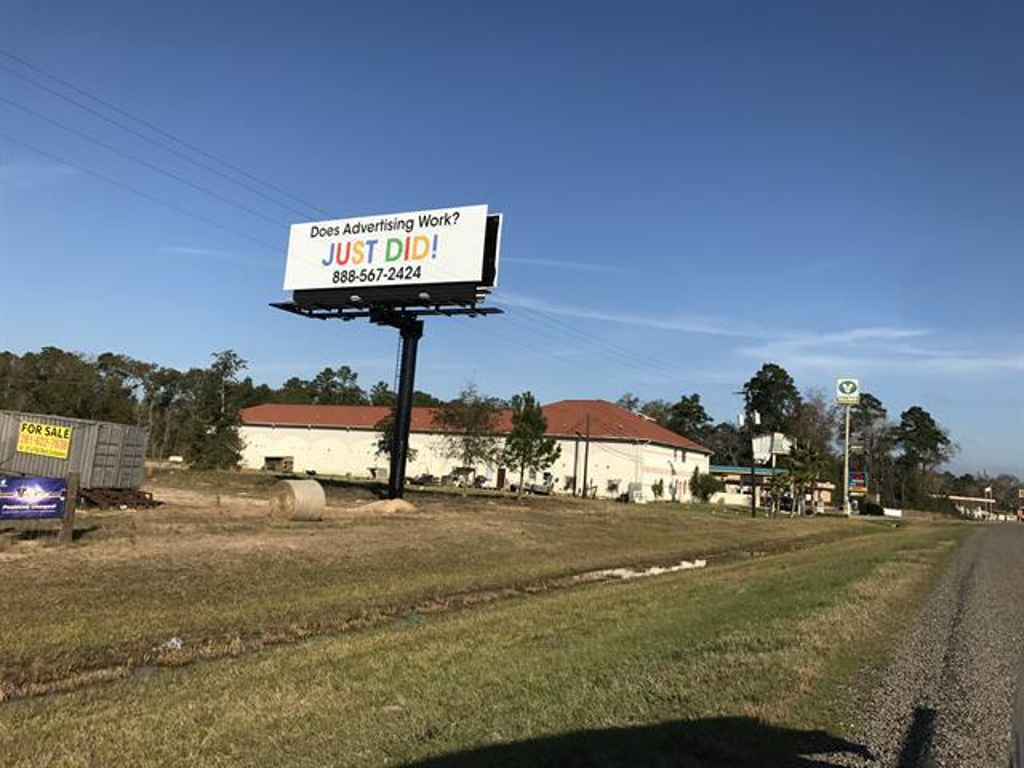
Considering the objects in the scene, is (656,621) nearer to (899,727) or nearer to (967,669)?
(967,669)

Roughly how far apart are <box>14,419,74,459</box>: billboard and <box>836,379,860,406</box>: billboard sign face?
10331 centimetres

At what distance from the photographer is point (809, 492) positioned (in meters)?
121

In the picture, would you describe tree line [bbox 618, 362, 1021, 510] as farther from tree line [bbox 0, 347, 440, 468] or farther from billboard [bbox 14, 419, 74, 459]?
billboard [bbox 14, 419, 74, 459]

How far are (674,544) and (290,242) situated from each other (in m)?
27.5

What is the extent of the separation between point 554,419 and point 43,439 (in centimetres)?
6032

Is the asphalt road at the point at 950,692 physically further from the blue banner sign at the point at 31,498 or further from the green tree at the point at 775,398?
the green tree at the point at 775,398

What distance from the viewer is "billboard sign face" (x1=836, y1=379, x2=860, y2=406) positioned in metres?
112

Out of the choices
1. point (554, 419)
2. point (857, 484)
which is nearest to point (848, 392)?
point (857, 484)

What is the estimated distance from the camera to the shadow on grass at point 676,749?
18.4ft

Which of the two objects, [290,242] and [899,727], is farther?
[290,242]

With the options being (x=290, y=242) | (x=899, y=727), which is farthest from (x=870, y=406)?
(x=899, y=727)

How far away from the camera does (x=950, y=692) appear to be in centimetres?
793

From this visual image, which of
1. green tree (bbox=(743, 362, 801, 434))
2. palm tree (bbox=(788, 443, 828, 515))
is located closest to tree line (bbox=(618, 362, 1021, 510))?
green tree (bbox=(743, 362, 801, 434))

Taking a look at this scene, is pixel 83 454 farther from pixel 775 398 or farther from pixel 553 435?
pixel 775 398
